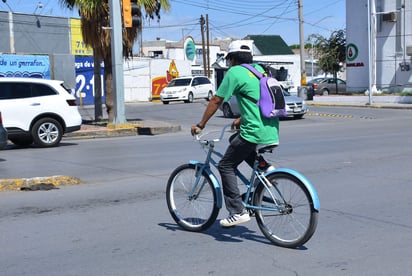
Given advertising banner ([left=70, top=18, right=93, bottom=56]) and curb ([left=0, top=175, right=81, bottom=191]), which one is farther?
advertising banner ([left=70, top=18, right=93, bottom=56])

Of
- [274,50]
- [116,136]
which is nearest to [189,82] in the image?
[116,136]

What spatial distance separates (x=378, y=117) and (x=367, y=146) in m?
12.1

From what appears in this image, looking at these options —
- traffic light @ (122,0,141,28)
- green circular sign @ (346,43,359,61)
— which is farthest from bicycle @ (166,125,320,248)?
green circular sign @ (346,43,359,61)

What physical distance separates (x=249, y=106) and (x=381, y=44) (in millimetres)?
34618

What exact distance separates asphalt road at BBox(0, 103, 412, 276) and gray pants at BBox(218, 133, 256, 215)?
1.29ft

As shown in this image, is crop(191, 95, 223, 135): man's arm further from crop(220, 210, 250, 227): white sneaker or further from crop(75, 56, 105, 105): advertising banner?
crop(75, 56, 105, 105): advertising banner

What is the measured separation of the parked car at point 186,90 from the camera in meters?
37.5

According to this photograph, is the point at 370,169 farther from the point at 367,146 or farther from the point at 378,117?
the point at 378,117

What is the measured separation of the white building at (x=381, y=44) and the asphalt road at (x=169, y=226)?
26016mm

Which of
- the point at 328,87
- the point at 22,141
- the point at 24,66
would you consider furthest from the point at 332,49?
the point at 22,141

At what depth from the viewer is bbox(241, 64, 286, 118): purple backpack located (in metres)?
5.43

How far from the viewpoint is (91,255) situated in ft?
17.9

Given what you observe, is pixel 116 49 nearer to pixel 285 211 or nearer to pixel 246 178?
pixel 246 178

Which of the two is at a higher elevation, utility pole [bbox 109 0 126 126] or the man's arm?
utility pole [bbox 109 0 126 126]
